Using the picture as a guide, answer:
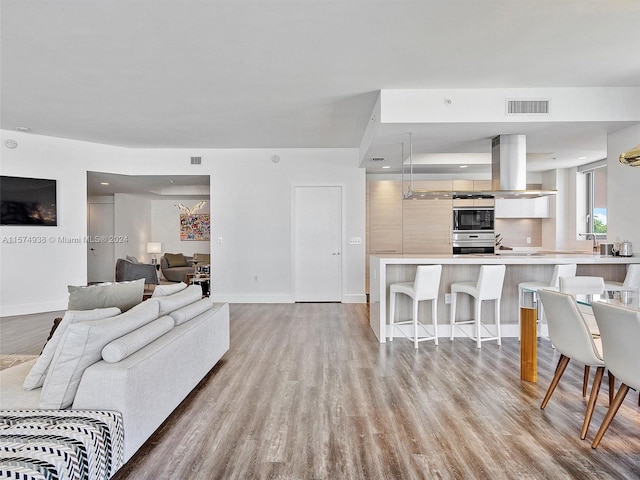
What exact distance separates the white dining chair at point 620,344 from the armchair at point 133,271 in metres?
6.80

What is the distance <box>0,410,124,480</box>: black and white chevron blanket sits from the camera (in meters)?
1.39

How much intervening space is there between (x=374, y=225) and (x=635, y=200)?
389 centimetres

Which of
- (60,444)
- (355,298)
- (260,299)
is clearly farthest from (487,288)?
(260,299)

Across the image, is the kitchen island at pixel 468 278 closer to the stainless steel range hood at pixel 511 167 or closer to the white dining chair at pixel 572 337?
the stainless steel range hood at pixel 511 167

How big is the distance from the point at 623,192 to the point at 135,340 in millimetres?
5477

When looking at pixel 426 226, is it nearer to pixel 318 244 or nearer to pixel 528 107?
pixel 318 244

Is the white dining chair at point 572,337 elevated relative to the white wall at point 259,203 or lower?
lower

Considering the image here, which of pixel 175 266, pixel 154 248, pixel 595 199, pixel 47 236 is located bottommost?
pixel 175 266

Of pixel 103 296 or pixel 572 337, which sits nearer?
pixel 572 337

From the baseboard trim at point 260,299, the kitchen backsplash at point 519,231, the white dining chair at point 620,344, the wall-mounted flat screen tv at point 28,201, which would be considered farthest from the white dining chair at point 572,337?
the wall-mounted flat screen tv at point 28,201

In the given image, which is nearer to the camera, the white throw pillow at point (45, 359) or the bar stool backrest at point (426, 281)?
the white throw pillow at point (45, 359)

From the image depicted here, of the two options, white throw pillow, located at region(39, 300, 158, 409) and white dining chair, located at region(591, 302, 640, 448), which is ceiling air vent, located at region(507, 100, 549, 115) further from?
white throw pillow, located at region(39, 300, 158, 409)

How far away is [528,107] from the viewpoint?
411cm

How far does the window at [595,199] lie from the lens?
22.5ft
